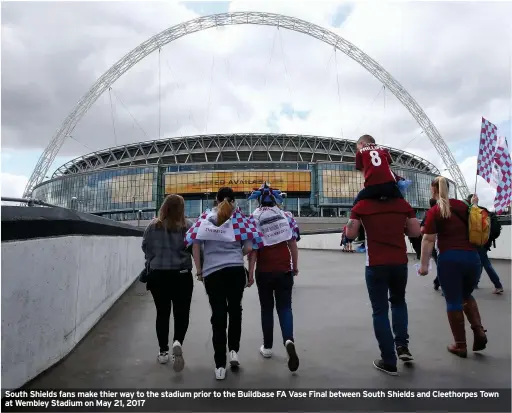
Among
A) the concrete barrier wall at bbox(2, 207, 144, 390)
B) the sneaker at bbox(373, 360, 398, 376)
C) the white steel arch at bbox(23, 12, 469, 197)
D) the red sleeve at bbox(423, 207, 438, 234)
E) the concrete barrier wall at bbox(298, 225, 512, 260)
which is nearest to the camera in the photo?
the concrete barrier wall at bbox(2, 207, 144, 390)

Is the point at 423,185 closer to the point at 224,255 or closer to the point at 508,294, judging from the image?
the point at 508,294

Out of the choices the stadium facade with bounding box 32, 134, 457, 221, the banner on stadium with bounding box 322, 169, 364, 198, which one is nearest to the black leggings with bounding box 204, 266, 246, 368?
the stadium facade with bounding box 32, 134, 457, 221

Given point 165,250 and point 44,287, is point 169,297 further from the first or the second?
point 44,287

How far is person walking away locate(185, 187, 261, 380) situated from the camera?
3.55 metres

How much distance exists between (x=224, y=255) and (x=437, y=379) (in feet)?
6.94

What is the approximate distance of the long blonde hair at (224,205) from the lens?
3648 millimetres

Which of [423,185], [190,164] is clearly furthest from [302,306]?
[423,185]

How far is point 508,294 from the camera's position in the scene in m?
6.81

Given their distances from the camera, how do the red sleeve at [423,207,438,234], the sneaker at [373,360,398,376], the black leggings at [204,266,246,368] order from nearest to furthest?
the sneaker at [373,360,398,376]
the black leggings at [204,266,246,368]
the red sleeve at [423,207,438,234]

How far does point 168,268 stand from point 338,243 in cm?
2208

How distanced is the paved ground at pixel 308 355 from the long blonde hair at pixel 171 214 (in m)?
1.35

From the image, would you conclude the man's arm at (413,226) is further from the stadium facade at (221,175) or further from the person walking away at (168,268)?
the stadium facade at (221,175)

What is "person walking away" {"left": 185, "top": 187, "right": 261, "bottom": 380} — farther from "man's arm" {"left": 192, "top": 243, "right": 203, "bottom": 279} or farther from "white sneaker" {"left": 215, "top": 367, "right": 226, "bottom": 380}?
"white sneaker" {"left": 215, "top": 367, "right": 226, "bottom": 380}

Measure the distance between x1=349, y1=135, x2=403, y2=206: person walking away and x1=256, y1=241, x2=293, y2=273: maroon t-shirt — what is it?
890 millimetres
